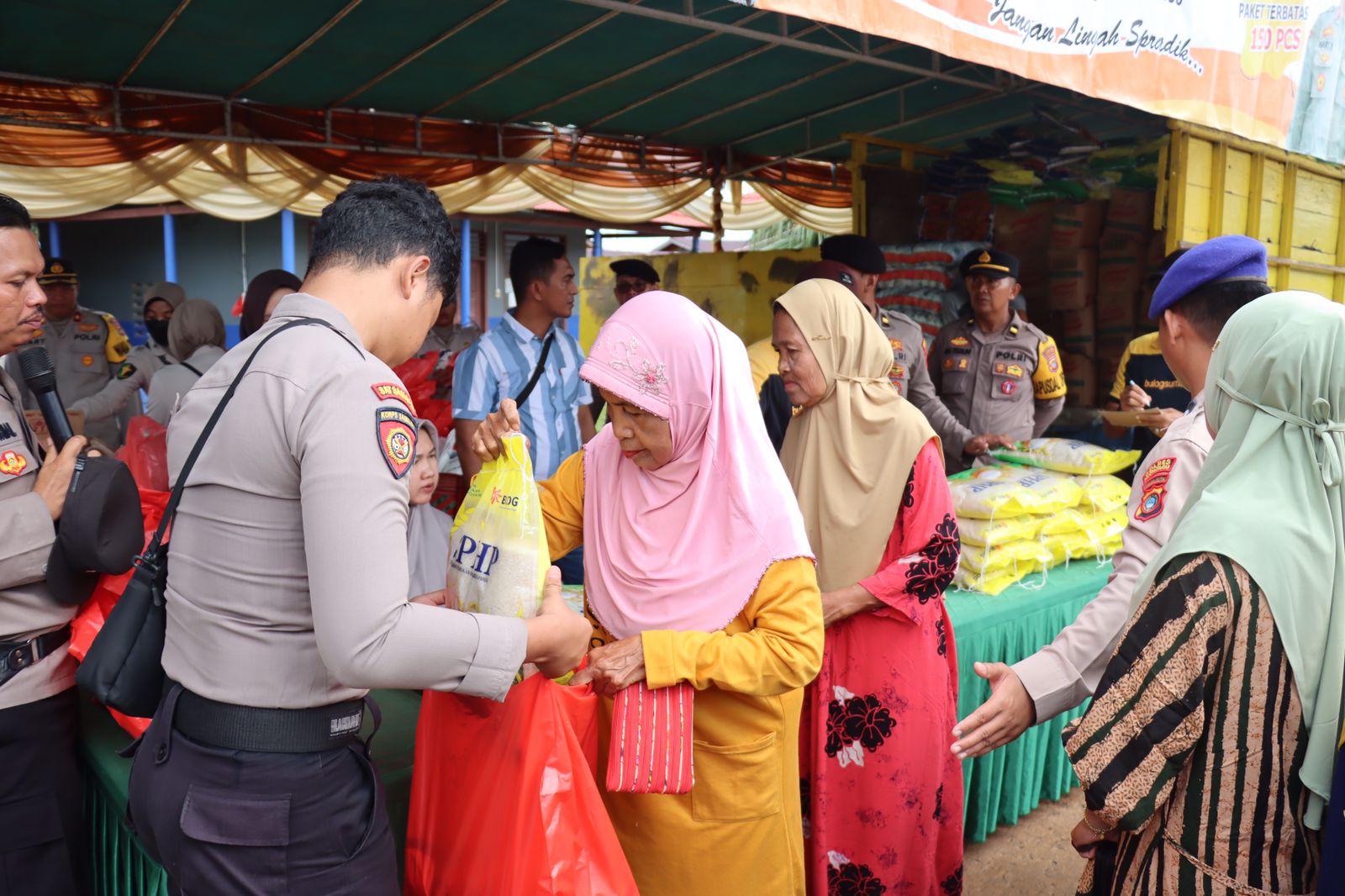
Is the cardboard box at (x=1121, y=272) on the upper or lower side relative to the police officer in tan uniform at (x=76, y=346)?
upper

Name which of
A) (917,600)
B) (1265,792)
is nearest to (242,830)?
(1265,792)

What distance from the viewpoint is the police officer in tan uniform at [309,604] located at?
1.11 meters

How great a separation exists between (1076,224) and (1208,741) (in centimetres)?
557

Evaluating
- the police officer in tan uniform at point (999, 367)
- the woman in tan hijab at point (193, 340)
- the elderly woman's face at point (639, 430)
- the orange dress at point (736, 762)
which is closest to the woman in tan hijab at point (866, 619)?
the orange dress at point (736, 762)

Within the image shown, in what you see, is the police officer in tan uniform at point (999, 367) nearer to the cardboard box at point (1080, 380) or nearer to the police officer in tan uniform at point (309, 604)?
the cardboard box at point (1080, 380)

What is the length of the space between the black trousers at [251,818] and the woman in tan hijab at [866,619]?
4.23ft

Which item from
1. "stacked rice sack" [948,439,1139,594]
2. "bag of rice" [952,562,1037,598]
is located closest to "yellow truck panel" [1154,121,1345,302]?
"stacked rice sack" [948,439,1139,594]

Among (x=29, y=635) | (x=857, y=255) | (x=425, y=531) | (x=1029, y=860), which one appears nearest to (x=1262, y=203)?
(x=857, y=255)

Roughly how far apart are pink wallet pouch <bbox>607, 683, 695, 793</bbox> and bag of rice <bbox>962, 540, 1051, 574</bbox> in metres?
1.92

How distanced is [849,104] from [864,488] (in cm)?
→ 424

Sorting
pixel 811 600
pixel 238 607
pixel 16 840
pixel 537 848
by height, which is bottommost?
pixel 16 840

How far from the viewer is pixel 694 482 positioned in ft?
5.73

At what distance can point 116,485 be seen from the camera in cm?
178

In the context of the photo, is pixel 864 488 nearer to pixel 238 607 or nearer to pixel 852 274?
pixel 238 607
